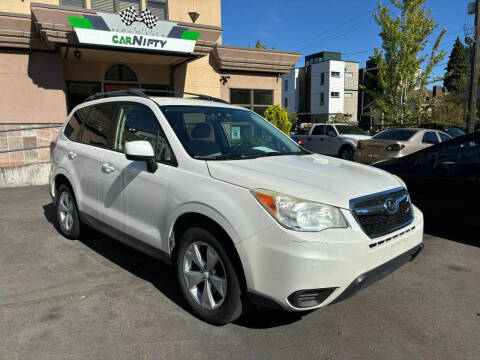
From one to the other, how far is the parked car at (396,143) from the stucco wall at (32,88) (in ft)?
29.9

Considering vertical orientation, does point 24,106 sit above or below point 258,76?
below

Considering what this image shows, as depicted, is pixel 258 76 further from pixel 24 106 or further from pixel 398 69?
pixel 398 69

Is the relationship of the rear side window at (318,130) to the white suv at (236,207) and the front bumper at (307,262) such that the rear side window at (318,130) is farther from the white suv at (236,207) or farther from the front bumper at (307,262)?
the front bumper at (307,262)

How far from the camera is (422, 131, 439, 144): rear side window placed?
11343mm

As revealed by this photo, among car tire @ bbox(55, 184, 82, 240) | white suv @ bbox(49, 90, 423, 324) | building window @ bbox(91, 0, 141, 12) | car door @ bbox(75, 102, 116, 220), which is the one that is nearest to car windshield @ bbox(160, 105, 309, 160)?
white suv @ bbox(49, 90, 423, 324)

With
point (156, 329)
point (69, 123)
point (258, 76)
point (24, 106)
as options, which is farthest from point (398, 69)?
point (156, 329)

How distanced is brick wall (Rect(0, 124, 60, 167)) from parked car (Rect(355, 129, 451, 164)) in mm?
9020

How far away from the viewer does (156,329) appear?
2982 millimetres

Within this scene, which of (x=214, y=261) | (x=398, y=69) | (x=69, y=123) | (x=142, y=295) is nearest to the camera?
(x=214, y=261)

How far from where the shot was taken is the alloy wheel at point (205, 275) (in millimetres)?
2891

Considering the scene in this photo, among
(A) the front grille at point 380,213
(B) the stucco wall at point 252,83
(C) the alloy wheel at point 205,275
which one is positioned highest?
(B) the stucco wall at point 252,83

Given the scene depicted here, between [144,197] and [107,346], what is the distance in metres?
1.24

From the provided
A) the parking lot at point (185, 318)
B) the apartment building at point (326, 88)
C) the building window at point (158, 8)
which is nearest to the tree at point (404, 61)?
the building window at point (158, 8)

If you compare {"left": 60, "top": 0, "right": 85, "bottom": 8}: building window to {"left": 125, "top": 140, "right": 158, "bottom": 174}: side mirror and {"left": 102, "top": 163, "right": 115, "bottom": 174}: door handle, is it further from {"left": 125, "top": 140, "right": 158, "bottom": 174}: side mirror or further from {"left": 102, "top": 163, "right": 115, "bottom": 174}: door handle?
{"left": 125, "top": 140, "right": 158, "bottom": 174}: side mirror
